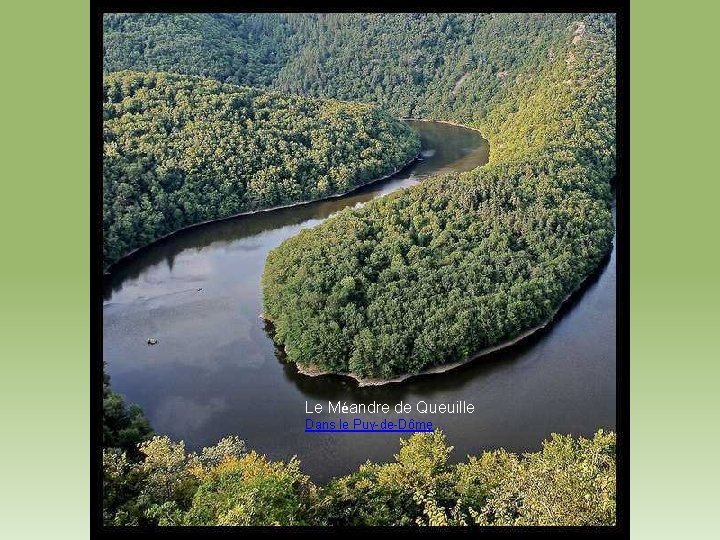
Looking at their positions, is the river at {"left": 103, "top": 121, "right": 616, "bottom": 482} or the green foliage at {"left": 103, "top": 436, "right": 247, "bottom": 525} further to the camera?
the river at {"left": 103, "top": 121, "right": 616, "bottom": 482}

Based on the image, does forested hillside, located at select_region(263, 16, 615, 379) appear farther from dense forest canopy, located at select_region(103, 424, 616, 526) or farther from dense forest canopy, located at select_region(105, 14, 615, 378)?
dense forest canopy, located at select_region(103, 424, 616, 526)

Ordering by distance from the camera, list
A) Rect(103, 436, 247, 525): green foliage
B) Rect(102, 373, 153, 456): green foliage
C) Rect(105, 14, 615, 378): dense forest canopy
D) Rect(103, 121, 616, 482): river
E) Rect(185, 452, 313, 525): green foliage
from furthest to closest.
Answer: Rect(105, 14, 615, 378): dense forest canopy, Rect(103, 121, 616, 482): river, Rect(102, 373, 153, 456): green foliage, Rect(103, 436, 247, 525): green foliage, Rect(185, 452, 313, 525): green foliage

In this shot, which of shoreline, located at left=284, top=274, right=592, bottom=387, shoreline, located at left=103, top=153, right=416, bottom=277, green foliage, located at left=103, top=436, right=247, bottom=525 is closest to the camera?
green foliage, located at left=103, top=436, right=247, bottom=525

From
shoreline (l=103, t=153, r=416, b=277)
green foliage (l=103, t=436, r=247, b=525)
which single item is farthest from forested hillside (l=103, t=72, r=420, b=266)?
green foliage (l=103, t=436, r=247, b=525)

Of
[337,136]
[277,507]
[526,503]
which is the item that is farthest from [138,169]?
[526,503]

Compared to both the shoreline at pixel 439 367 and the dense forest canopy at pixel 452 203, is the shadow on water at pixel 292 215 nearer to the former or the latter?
the dense forest canopy at pixel 452 203

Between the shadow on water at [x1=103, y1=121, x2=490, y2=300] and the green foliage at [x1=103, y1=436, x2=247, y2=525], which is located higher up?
the shadow on water at [x1=103, y1=121, x2=490, y2=300]
